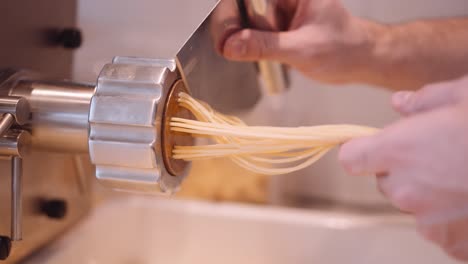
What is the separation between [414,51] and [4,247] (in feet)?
1.49

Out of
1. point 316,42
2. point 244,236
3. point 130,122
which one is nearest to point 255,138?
point 130,122

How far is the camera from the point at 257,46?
489 mm

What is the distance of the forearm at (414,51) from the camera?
1.66 ft

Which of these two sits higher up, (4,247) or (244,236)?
(4,247)

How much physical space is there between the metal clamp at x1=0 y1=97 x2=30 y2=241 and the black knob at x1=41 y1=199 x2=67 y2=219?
0.26 feet

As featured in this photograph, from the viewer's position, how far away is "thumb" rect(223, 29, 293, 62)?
18.2 inches

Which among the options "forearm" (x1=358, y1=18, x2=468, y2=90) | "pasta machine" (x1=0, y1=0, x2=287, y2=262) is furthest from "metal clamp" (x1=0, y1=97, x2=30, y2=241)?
"forearm" (x1=358, y1=18, x2=468, y2=90)

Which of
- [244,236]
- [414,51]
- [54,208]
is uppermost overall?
[414,51]

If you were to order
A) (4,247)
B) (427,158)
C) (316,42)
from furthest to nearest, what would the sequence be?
(316,42) → (4,247) → (427,158)

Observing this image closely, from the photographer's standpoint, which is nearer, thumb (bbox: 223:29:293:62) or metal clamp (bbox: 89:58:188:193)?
metal clamp (bbox: 89:58:188:193)

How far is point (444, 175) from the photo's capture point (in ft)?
0.95

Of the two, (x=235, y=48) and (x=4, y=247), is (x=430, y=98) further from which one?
(x=4, y=247)

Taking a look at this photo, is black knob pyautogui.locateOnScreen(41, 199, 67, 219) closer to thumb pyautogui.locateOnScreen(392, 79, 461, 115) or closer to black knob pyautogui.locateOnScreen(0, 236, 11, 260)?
black knob pyautogui.locateOnScreen(0, 236, 11, 260)

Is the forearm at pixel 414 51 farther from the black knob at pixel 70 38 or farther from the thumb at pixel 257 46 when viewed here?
the black knob at pixel 70 38
